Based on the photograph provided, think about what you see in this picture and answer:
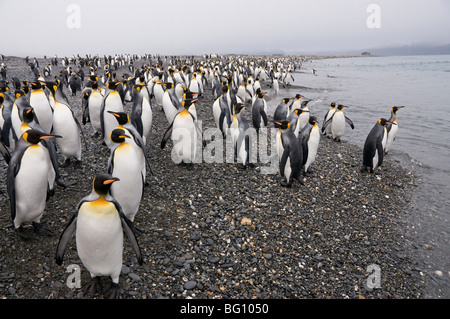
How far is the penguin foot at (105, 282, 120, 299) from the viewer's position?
2820 millimetres

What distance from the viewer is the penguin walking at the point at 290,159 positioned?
5.70m

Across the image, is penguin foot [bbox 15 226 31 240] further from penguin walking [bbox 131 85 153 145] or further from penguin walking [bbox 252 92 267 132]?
penguin walking [bbox 252 92 267 132]

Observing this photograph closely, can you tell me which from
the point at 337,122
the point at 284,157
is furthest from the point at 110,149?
the point at 337,122

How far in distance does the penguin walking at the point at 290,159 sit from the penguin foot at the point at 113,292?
3762 millimetres

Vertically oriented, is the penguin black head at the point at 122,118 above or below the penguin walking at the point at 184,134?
above

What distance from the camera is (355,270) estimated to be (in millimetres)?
3738

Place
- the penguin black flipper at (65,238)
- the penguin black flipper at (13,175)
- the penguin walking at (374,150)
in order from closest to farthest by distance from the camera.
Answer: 1. the penguin black flipper at (65,238)
2. the penguin black flipper at (13,175)
3. the penguin walking at (374,150)

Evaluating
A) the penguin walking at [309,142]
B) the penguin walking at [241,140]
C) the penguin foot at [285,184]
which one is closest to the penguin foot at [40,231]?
the penguin walking at [241,140]

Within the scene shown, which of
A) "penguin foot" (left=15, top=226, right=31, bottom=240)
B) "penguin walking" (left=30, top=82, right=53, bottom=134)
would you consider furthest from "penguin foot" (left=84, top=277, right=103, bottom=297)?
"penguin walking" (left=30, top=82, right=53, bottom=134)

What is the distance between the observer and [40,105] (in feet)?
17.9

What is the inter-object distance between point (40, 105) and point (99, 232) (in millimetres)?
4110

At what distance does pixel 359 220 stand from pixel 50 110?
6.39 metres

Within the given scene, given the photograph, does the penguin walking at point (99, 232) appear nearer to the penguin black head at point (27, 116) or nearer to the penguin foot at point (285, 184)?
the penguin black head at point (27, 116)

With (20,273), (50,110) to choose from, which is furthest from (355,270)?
(50,110)
